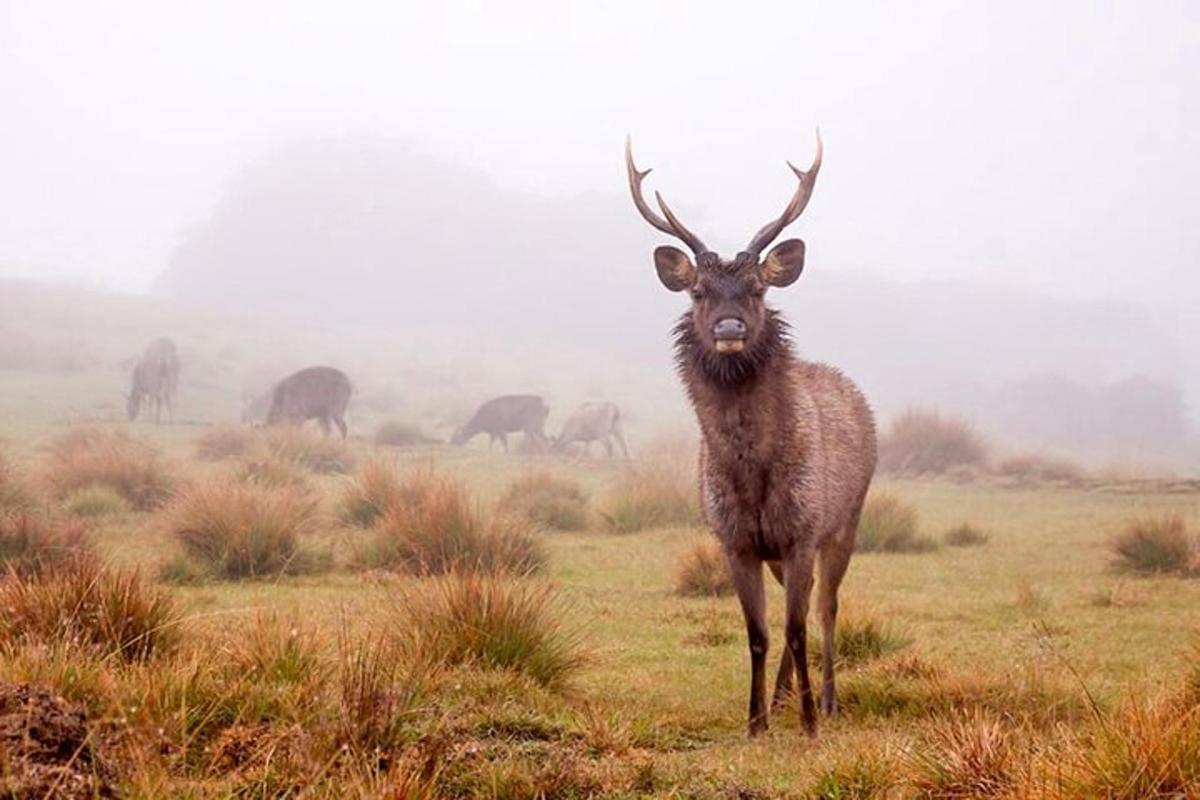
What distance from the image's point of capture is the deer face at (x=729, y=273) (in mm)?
6695

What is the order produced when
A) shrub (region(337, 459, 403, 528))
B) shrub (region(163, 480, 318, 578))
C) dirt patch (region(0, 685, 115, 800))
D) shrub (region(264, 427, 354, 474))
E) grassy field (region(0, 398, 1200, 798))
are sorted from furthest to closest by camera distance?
shrub (region(264, 427, 354, 474)) < shrub (region(337, 459, 403, 528)) < shrub (region(163, 480, 318, 578)) < grassy field (region(0, 398, 1200, 798)) < dirt patch (region(0, 685, 115, 800))

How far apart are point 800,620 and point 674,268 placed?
7.07ft

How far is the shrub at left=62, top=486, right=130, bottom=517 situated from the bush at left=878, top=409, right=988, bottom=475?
60.3ft

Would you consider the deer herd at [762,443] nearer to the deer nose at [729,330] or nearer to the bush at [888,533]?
the deer nose at [729,330]

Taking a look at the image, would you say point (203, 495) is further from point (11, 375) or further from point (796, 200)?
point (11, 375)

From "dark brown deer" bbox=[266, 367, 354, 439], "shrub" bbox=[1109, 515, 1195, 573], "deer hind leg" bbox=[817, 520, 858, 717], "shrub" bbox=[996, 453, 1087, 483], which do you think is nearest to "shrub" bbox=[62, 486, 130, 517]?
"deer hind leg" bbox=[817, 520, 858, 717]

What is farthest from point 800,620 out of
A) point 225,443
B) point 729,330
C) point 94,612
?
point 225,443

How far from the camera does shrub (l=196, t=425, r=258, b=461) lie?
23750 millimetres

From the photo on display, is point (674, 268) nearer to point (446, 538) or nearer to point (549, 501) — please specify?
point (446, 538)

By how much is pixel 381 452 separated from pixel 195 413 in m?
16.3

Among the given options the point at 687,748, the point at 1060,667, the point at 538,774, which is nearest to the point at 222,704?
the point at 538,774

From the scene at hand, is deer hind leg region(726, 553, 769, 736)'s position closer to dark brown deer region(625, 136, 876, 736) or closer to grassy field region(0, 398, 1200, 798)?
dark brown deer region(625, 136, 876, 736)

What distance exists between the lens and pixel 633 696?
23.9 ft

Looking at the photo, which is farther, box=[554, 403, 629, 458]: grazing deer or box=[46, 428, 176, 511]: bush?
box=[554, 403, 629, 458]: grazing deer
